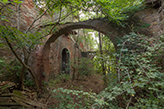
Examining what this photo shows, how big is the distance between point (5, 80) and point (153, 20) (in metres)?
4.98

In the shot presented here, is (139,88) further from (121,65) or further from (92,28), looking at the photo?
(92,28)

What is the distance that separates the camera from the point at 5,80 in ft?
9.50

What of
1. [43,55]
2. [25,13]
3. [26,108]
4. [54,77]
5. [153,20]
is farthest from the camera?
[54,77]

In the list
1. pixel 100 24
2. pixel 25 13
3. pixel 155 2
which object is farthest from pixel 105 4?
pixel 25 13

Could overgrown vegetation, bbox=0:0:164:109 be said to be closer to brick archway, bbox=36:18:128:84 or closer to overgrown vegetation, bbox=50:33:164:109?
overgrown vegetation, bbox=50:33:164:109

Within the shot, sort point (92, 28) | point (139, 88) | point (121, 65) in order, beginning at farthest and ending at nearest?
1. point (92, 28)
2. point (121, 65)
3. point (139, 88)

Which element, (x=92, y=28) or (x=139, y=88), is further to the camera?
(x=92, y=28)

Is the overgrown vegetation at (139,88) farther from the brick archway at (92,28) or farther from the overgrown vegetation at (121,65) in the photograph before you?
the brick archway at (92,28)

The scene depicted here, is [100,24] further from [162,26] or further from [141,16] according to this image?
[162,26]

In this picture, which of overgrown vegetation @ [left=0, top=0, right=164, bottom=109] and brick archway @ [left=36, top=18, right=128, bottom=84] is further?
brick archway @ [left=36, top=18, right=128, bottom=84]

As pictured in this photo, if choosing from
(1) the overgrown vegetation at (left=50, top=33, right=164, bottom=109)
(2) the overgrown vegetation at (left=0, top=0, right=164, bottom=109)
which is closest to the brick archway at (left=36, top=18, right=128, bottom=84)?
(2) the overgrown vegetation at (left=0, top=0, right=164, bottom=109)

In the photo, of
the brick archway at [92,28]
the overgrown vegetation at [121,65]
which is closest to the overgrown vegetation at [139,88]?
the overgrown vegetation at [121,65]

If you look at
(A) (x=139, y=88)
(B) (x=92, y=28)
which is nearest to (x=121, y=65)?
(A) (x=139, y=88)

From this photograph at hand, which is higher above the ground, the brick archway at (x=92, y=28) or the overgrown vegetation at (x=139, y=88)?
the brick archway at (x=92, y=28)
